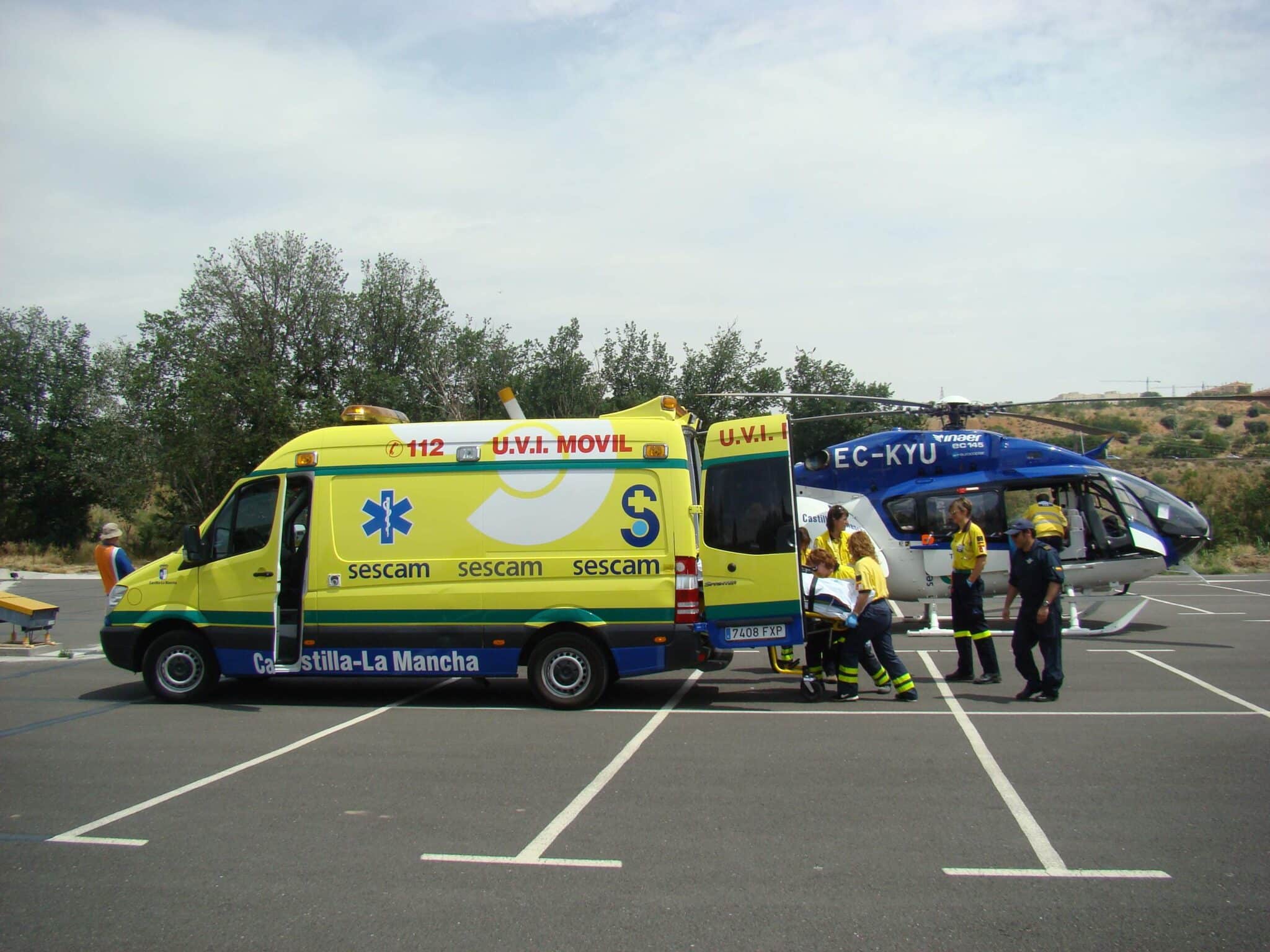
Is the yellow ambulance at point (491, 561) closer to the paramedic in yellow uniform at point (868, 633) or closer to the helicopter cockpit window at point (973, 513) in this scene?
the paramedic in yellow uniform at point (868, 633)

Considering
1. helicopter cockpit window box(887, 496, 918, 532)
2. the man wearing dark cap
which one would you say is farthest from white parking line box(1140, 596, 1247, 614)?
the man wearing dark cap

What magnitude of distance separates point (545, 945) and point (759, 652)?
29.1 feet

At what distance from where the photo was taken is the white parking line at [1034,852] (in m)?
4.79

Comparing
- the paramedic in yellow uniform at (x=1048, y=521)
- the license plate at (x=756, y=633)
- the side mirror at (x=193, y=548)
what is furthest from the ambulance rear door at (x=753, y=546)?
the side mirror at (x=193, y=548)

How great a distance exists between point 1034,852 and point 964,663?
5.22m

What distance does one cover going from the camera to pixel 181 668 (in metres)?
9.56

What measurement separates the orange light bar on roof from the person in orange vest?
3274 mm

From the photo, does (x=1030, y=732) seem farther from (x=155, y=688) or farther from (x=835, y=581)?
(x=155, y=688)

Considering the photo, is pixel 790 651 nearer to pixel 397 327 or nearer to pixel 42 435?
pixel 397 327

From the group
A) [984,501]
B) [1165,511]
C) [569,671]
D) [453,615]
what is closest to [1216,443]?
[1165,511]

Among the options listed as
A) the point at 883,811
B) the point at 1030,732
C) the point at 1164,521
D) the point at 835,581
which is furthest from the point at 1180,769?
the point at 1164,521

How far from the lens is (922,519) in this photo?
→ 48.2 feet

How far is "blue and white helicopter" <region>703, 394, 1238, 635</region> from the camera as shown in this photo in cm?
1407

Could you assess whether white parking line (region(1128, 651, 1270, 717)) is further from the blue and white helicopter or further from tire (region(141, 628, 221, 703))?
tire (region(141, 628, 221, 703))
